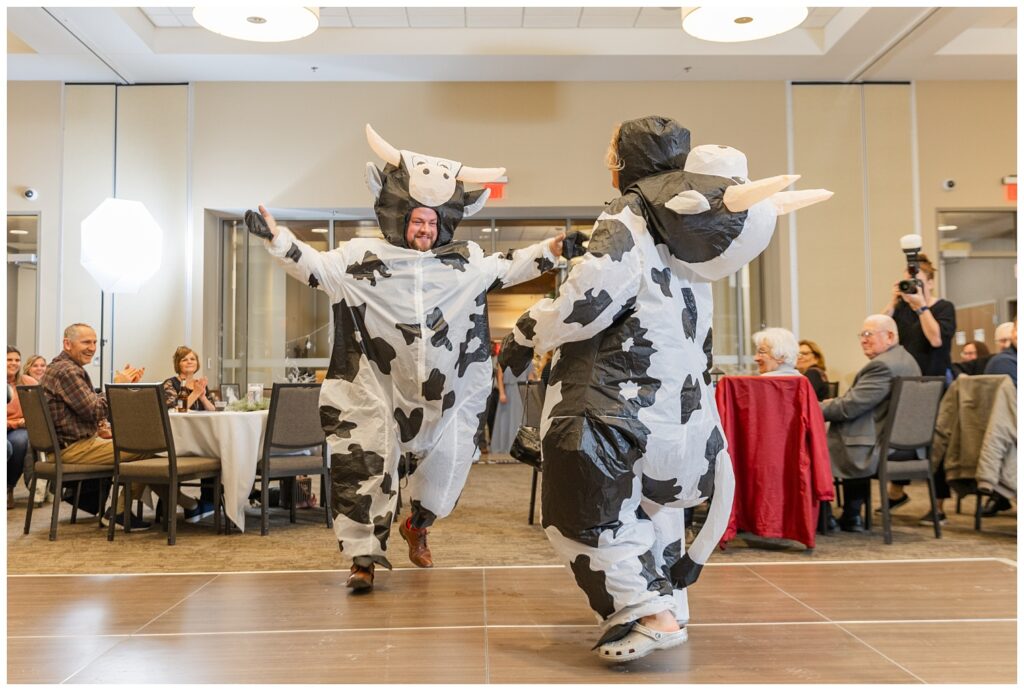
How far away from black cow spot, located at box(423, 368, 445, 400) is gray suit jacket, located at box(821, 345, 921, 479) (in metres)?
2.09

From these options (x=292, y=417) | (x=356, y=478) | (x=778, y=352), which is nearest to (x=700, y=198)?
(x=356, y=478)

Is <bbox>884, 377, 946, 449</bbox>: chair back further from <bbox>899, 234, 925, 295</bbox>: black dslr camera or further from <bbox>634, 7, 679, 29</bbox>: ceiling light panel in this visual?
<bbox>634, 7, 679, 29</bbox>: ceiling light panel

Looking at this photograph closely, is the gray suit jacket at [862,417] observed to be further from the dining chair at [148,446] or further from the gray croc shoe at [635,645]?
the dining chair at [148,446]

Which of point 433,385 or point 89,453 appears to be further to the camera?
point 89,453

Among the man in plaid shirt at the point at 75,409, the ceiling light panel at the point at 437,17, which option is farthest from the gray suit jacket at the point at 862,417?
the ceiling light panel at the point at 437,17

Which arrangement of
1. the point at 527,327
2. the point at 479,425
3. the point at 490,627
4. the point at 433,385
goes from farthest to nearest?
the point at 479,425, the point at 433,385, the point at 490,627, the point at 527,327

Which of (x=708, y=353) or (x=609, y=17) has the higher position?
(x=609, y=17)

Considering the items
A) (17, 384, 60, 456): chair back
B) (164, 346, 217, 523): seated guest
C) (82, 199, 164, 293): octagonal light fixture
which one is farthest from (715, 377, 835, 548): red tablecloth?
(82, 199, 164, 293): octagonal light fixture

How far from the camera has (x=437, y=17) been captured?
24.8 ft

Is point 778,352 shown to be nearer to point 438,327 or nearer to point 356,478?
point 438,327

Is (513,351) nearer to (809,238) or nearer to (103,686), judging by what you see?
(103,686)

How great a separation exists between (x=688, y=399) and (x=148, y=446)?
3308 millimetres

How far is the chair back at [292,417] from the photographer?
4.62 m

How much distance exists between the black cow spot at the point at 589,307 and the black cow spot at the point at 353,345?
123 cm
